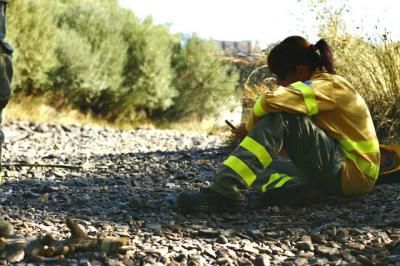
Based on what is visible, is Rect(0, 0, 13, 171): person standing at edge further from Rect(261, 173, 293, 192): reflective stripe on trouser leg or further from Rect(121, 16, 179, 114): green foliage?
Rect(121, 16, 179, 114): green foliage

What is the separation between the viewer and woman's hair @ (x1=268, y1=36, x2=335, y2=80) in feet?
9.85

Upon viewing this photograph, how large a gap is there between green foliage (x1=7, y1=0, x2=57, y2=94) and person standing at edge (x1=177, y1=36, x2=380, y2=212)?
915 cm

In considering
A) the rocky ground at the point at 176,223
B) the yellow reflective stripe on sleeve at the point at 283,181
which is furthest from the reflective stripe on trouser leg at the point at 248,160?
the yellow reflective stripe on sleeve at the point at 283,181

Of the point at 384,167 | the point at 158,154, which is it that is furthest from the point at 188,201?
the point at 158,154

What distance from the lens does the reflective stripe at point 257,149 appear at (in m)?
2.81

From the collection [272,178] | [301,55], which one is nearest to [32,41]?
[272,178]

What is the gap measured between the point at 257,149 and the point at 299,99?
310 mm

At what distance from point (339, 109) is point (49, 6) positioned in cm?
1048

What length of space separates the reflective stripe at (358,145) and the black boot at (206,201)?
2.03 feet

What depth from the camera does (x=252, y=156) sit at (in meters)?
2.80

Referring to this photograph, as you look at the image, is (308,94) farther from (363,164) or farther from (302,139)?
(363,164)

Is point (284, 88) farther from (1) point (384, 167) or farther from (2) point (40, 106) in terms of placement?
(2) point (40, 106)

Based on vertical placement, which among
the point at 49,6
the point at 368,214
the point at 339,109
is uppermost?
the point at 49,6

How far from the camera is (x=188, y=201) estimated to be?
114 inches
